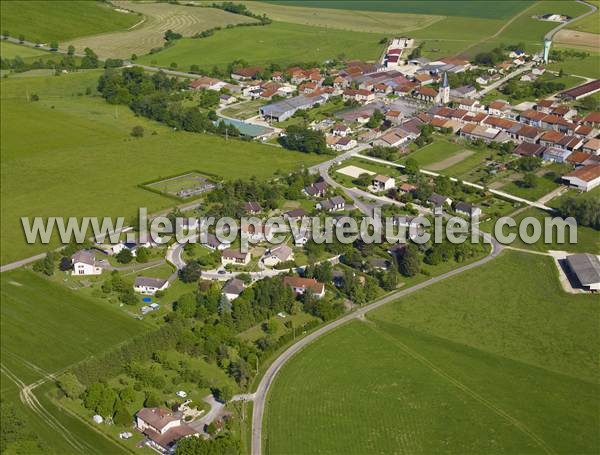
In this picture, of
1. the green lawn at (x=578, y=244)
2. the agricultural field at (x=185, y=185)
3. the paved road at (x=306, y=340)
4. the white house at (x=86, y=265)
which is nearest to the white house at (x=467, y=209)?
the green lawn at (x=578, y=244)

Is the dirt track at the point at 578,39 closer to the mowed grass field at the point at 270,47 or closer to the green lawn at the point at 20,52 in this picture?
the mowed grass field at the point at 270,47

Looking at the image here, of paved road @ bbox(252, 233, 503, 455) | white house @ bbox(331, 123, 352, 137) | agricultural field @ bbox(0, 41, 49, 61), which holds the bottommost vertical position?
paved road @ bbox(252, 233, 503, 455)

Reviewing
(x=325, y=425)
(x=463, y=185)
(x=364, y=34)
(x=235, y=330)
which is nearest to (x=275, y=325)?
(x=235, y=330)

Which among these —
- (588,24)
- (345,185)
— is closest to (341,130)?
(345,185)

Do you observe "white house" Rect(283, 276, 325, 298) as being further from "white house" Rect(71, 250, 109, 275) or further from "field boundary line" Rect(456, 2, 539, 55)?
"field boundary line" Rect(456, 2, 539, 55)

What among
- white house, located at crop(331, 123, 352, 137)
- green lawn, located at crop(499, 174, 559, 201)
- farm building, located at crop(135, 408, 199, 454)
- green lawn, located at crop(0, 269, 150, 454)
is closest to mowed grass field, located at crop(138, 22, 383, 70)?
white house, located at crop(331, 123, 352, 137)

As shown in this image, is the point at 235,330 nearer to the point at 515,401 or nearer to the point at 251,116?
the point at 515,401

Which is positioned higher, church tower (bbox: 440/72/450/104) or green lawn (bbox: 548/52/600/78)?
green lawn (bbox: 548/52/600/78)
